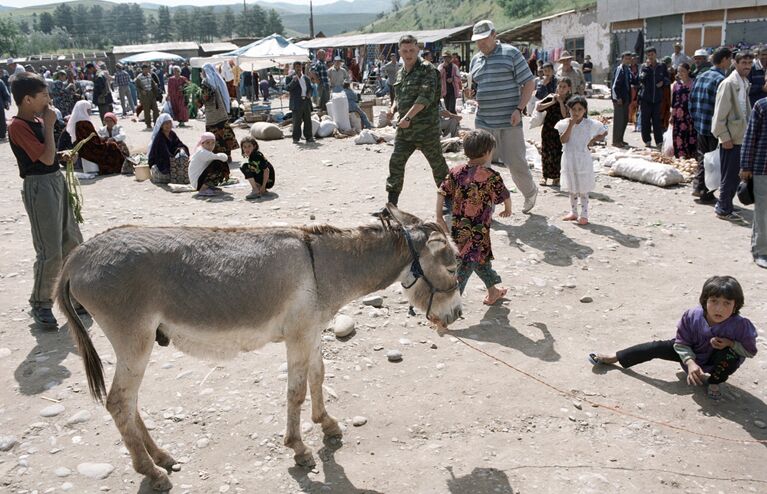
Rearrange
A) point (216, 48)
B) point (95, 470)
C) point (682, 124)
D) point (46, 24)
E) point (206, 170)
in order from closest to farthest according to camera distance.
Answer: point (95, 470) < point (206, 170) < point (682, 124) < point (216, 48) < point (46, 24)

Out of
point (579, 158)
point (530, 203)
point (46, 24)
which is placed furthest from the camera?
point (46, 24)

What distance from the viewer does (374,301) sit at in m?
5.61

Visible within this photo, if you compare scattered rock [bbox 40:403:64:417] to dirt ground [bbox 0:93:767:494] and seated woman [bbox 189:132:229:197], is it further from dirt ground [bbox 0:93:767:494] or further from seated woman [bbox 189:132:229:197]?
seated woman [bbox 189:132:229:197]

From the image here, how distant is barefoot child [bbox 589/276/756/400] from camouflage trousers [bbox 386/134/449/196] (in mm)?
3813

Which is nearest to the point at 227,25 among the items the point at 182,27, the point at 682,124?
the point at 182,27

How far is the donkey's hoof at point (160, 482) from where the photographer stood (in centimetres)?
333

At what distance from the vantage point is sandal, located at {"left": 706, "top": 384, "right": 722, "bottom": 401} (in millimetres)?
4094

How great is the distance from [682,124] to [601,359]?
788 cm

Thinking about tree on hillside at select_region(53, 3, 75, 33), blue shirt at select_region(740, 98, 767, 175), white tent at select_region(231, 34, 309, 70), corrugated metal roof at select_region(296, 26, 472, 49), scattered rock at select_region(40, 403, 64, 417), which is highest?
tree on hillside at select_region(53, 3, 75, 33)

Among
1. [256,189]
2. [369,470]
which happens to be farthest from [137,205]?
[369,470]

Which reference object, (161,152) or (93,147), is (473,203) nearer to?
(161,152)

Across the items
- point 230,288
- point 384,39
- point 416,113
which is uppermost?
point 384,39

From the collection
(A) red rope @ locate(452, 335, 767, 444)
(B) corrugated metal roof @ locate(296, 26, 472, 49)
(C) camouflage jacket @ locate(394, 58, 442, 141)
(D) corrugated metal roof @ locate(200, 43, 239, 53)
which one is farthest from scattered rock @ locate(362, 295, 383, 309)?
(D) corrugated metal roof @ locate(200, 43, 239, 53)

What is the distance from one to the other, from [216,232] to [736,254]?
574 centimetres
